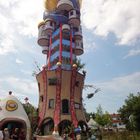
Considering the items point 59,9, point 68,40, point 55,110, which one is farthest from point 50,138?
point 59,9

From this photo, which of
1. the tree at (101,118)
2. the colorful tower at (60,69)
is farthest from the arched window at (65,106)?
the tree at (101,118)

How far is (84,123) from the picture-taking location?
37.2 meters

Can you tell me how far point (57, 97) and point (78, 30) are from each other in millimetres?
11407

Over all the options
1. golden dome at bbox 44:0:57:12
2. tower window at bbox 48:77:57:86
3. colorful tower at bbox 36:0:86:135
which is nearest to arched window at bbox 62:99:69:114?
colorful tower at bbox 36:0:86:135

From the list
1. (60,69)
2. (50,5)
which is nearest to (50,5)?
(50,5)

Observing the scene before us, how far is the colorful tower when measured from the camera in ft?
118

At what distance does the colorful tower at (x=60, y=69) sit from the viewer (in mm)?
35875

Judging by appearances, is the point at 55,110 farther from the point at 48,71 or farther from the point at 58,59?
the point at 58,59

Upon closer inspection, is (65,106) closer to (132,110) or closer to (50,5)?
(132,110)

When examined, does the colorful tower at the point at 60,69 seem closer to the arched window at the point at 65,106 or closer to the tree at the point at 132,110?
the arched window at the point at 65,106

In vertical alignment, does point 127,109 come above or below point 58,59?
below

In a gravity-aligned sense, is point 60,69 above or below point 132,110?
above

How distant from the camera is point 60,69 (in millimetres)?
36094

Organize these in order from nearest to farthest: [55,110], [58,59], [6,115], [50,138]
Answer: [50,138], [6,115], [55,110], [58,59]
